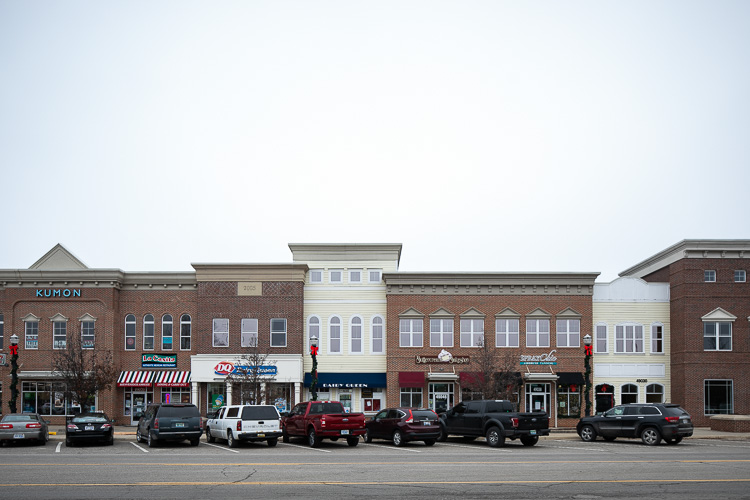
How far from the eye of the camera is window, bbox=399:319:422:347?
4781 cm

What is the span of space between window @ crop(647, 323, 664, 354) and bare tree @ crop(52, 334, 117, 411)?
32068mm

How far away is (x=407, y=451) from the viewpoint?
1051 inches

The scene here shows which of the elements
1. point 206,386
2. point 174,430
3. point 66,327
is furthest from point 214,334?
point 174,430

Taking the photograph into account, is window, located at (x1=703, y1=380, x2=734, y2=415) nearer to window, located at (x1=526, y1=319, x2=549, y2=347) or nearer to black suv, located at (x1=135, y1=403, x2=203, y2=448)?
window, located at (x1=526, y1=319, x2=549, y2=347)

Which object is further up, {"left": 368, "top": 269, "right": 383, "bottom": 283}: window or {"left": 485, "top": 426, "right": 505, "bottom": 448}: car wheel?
{"left": 368, "top": 269, "right": 383, "bottom": 283}: window

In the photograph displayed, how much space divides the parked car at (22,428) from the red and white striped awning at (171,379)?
682 inches

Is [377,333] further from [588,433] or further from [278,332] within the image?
[588,433]

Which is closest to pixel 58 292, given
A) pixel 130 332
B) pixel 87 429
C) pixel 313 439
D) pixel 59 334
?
pixel 59 334

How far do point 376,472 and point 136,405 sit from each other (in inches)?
1246

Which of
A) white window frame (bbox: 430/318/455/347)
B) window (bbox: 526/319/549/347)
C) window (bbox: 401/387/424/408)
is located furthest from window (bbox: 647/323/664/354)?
window (bbox: 401/387/424/408)

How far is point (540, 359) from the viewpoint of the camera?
4747 cm

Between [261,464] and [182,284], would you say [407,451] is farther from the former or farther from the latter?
[182,284]

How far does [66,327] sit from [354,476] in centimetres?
3364

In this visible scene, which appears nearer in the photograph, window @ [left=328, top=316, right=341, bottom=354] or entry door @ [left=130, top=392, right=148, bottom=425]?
entry door @ [left=130, top=392, right=148, bottom=425]
